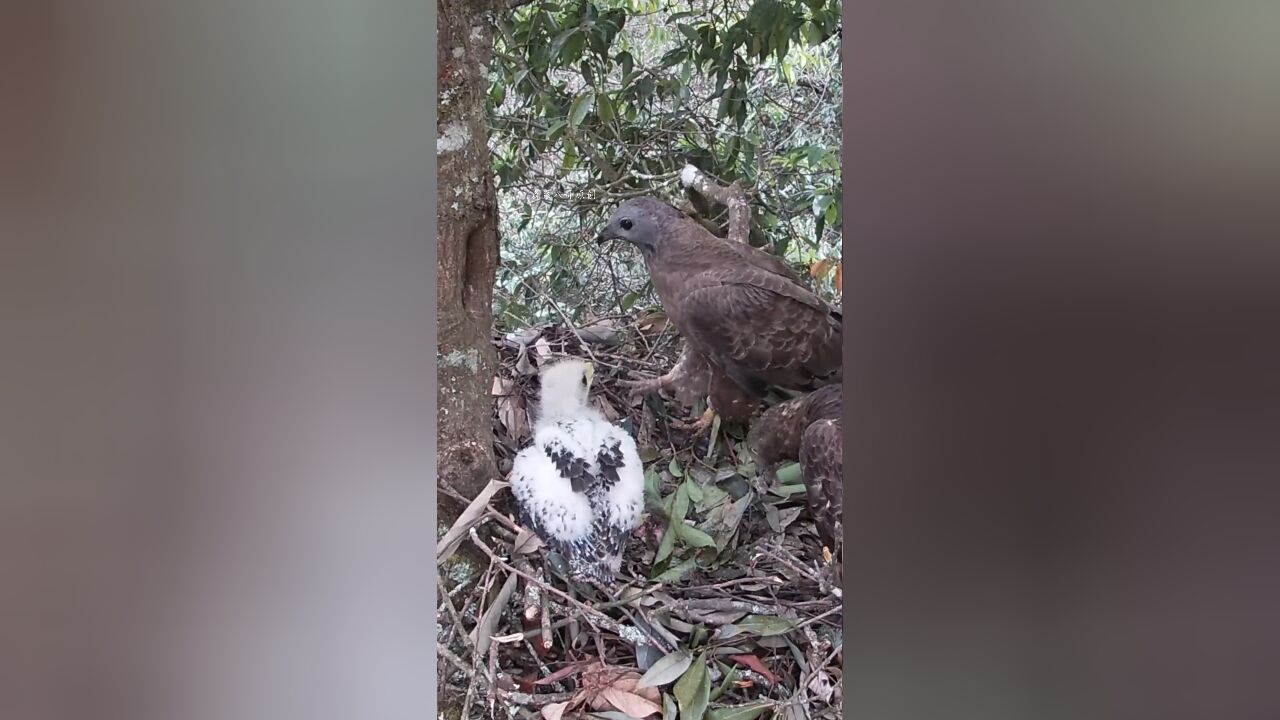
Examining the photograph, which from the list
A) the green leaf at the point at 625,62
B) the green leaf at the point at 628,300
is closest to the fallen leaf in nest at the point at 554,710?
the green leaf at the point at 628,300

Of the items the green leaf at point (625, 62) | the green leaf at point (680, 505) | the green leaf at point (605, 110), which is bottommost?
the green leaf at point (680, 505)

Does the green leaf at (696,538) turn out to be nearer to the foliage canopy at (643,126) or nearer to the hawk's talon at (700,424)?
the hawk's talon at (700,424)

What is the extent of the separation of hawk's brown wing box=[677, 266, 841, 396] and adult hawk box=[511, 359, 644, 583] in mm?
138

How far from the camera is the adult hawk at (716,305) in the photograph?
71 cm

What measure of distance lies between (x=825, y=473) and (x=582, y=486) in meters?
0.27

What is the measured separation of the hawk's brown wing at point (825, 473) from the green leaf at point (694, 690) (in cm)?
20

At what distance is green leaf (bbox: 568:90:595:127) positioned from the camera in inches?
27.7

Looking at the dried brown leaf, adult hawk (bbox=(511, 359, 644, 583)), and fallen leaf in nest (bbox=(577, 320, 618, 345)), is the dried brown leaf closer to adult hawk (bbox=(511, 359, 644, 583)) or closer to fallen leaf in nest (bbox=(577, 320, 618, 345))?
adult hawk (bbox=(511, 359, 644, 583))
